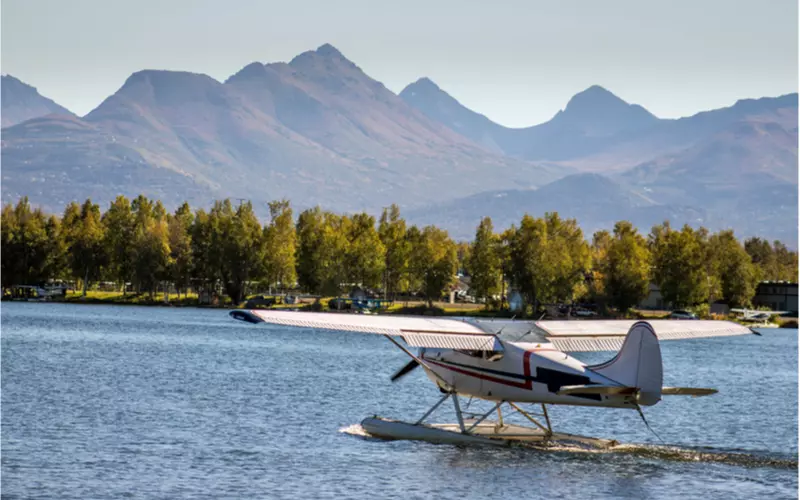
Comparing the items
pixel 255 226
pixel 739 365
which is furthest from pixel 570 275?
pixel 739 365

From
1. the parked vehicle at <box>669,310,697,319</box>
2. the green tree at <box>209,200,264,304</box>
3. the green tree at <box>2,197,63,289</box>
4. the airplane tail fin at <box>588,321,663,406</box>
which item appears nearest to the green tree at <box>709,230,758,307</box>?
the parked vehicle at <box>669,310,697,319</box>

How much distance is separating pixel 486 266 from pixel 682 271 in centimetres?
2077

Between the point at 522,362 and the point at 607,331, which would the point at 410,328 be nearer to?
the point at 522,362

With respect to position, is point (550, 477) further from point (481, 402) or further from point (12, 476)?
point (481, 402)

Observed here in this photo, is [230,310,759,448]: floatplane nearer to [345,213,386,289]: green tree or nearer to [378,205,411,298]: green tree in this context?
[345,213,386,289]: green tree

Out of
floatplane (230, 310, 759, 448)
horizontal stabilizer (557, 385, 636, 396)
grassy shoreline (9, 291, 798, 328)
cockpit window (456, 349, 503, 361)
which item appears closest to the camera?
horizontal stabilizer (557, 385, 636, 396)

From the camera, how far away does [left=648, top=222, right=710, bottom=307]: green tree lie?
116375 mm

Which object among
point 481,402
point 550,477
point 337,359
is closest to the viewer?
point 550,477

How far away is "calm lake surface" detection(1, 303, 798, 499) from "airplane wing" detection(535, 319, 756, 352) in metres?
2.49

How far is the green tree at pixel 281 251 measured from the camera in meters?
115

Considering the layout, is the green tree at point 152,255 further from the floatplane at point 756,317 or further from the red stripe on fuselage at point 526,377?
the red stripe on fuselage at point 526,377

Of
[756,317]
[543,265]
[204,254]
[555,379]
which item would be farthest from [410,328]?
[756,317]

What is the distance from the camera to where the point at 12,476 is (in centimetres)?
2244

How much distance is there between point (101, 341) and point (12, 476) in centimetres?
4086
